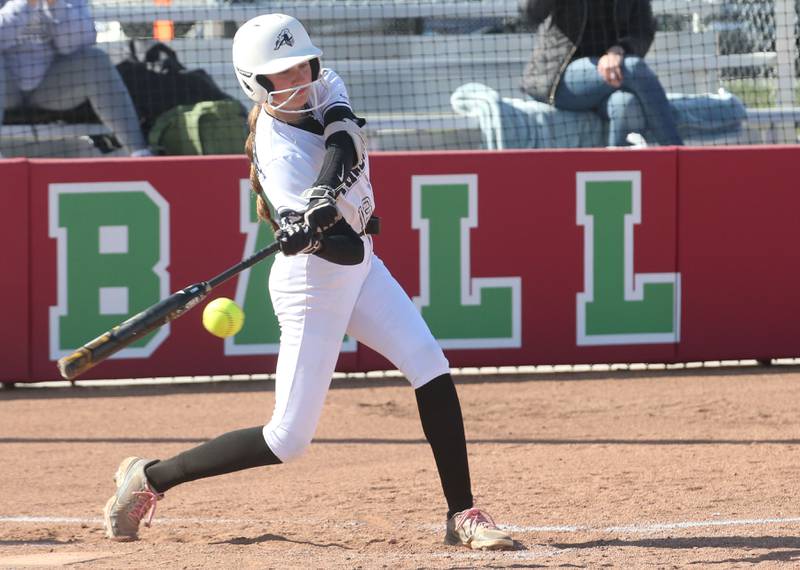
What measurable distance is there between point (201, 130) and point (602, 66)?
2923 millimetres

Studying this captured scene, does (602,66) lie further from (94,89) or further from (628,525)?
(628,525)

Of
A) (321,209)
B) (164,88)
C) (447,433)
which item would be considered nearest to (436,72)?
(164,88)

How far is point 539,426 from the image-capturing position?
287 inches

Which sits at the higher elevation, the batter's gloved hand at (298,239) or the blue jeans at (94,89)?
the blue jeans at (94,89)

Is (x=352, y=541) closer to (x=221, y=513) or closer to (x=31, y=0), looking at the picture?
(x=221, y=513)

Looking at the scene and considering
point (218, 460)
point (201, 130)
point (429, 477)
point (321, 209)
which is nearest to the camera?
point (321, 209)

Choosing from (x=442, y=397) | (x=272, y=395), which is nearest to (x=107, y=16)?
(x=272, y=395)

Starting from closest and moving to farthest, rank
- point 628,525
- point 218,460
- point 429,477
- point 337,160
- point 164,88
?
point 337,160 < point 218,460 < point 628,525 < point 429,477 < point 164,88

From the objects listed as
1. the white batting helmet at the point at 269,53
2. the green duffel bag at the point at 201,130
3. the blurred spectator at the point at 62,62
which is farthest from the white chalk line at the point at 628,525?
the blurred spectator at the point at 62,62

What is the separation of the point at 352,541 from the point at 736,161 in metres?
4.82

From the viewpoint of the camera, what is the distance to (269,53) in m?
4.36

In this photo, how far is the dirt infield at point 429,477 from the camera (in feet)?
15.3

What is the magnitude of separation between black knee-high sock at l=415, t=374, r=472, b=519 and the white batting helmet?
42.6 inches

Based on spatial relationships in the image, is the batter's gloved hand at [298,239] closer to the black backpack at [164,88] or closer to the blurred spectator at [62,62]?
the blurred spectator at [62,62]
